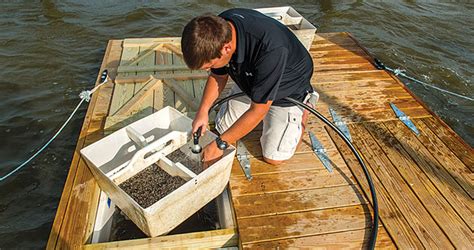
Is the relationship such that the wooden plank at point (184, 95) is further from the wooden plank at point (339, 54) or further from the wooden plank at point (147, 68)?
the wooden plank at point (339, 54)

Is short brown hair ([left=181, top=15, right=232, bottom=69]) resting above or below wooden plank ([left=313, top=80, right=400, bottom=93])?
above

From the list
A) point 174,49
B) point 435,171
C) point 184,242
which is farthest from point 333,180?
point 174,49

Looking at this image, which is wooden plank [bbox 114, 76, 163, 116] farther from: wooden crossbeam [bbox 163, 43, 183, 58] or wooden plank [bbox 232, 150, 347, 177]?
wooden plank [bbox 232, 150, 347, 177]

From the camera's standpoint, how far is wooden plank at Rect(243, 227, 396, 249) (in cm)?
238

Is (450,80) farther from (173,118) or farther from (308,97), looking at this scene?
(173,118)

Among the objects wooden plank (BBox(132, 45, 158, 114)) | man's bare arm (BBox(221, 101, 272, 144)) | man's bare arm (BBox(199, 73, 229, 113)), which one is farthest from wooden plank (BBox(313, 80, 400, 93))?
wooden plank (BBox(132, 45, 158, 114))

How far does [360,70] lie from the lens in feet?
15.1

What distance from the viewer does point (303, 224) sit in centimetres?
253

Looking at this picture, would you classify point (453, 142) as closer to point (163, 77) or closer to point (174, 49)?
point (163, 77)

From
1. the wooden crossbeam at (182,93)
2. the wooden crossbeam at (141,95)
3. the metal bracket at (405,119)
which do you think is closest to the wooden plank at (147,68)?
the wooden crossbeam at (141,95)

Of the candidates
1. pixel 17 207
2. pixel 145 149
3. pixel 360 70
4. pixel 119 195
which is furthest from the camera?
pixel 360 70

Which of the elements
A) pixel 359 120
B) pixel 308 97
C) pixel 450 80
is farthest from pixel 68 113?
pixel 450 80

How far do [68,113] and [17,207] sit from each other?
164cm

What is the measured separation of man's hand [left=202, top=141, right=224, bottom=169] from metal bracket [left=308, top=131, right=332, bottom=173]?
111cm
